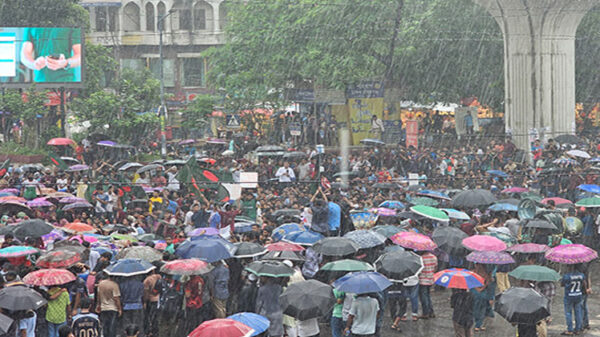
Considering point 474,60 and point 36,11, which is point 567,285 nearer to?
point 474,60

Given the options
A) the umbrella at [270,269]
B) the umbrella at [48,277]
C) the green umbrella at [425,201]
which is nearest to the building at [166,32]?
the green umbrella at [425,201]

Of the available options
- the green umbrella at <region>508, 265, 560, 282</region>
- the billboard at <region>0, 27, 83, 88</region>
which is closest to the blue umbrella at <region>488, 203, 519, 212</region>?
the green umbrella at <region>508, 265, 560, 282</region>

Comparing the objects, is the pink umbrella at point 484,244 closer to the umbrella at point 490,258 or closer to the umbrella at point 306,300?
the umbrella at point 490,258

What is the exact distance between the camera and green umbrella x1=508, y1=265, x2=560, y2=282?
1058 centimetres

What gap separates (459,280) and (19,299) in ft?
16.9

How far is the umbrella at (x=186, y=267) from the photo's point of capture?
1088 cm

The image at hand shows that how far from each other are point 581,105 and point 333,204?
25.3m

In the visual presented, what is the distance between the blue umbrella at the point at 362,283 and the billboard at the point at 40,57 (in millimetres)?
22854

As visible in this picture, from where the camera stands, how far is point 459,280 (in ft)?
34.5

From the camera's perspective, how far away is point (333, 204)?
15.1 metres

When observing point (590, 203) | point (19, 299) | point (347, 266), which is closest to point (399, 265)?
point (347, 266)

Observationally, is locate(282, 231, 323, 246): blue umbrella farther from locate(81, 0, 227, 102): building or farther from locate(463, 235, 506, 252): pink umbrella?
locate(81, 0, 227, 102): building

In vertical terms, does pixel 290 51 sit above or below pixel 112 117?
above

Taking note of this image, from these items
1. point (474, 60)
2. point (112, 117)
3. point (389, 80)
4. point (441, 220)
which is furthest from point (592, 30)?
point (441, 220)
